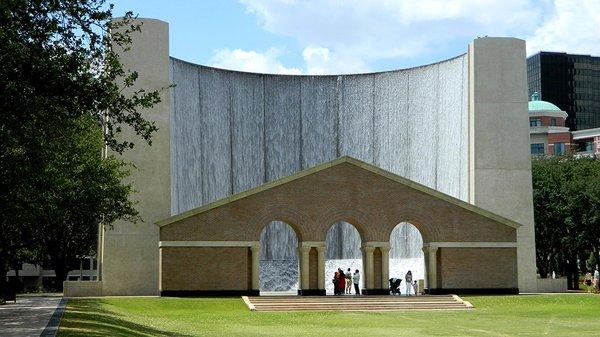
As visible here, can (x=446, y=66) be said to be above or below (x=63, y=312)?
above

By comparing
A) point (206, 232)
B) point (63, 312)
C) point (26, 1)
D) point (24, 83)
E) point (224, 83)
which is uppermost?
point (224, 83)

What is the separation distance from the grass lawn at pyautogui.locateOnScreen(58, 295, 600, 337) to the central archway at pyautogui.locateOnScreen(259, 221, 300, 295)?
1617cm

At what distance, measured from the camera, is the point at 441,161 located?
218ft

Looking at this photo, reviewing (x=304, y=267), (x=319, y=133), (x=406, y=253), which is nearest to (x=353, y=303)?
(x=304, y=267)

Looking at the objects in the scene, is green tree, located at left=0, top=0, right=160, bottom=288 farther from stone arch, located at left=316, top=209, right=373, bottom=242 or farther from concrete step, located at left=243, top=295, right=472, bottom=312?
stone arch, located at left=316, top=209, right=373, bottom=242

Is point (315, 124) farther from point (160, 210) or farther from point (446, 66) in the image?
point (160, 210)

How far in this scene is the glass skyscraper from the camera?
177375 millimetres

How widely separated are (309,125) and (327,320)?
33291 millimetres

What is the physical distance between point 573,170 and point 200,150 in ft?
101

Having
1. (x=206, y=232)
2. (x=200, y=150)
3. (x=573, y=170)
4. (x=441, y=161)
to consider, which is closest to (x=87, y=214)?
(x=206, y=232)

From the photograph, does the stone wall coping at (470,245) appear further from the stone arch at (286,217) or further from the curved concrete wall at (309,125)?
the curved concrete wall at (309,125)

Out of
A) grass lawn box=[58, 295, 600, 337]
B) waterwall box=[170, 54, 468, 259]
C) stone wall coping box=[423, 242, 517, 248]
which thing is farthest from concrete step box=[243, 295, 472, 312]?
waterwall box=[170, 54, 468, 259]

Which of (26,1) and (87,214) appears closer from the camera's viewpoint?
(26,1)

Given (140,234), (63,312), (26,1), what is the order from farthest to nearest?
(140,234)
(63,312)
(26,1)
